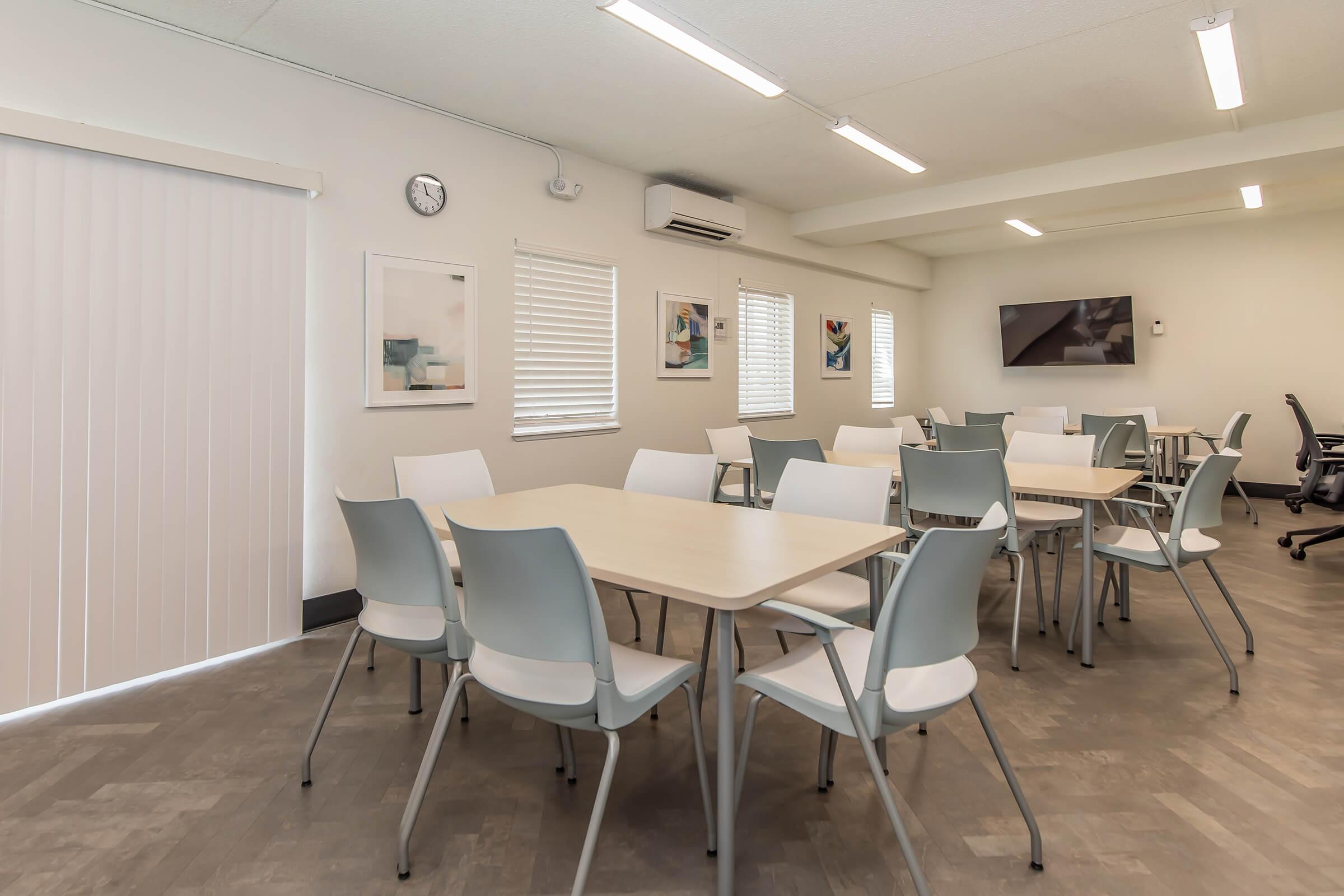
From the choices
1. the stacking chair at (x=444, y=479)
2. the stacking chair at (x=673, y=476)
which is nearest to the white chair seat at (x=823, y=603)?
the stacking chair at (x=673, y=476)

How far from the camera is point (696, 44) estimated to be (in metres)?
3.21

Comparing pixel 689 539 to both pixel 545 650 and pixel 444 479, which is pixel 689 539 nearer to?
pixel 545 650

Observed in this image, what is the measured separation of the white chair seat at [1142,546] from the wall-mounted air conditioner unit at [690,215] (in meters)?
3.47

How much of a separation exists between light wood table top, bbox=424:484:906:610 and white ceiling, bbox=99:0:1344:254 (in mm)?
2128

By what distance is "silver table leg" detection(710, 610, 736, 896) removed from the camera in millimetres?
1554

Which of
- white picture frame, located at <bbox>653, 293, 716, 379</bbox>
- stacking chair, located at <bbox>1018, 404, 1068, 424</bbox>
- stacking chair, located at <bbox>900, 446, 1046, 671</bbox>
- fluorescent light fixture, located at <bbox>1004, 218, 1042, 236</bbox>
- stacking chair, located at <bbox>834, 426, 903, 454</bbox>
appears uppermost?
fluorescent light fixture, located at <bbox>1004, 218, 1042, 236</bbox>

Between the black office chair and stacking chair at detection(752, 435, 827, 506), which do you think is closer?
stacking chair at detection(752, 435, 827, 506)

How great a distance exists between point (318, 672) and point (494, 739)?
1.09 meters

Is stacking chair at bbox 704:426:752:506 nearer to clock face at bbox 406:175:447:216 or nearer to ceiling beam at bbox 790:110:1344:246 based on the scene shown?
clock face at bbox 406:175:447:216

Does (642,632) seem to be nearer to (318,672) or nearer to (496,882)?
(318,672)

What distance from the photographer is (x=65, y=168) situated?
8.87 feet

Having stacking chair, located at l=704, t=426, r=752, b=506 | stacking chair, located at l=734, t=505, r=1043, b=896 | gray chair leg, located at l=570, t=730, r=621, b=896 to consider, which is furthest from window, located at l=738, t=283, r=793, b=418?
gray chair leg, located at l=570, t=730, r=621, b=896

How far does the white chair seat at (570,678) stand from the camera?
5.16 ft

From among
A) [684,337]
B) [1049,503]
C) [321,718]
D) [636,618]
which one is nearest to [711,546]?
[321,718]
